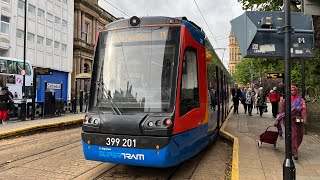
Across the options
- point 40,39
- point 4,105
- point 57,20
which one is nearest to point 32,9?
point 40,39

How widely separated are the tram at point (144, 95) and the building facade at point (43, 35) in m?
25.3

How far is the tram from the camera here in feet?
18.7

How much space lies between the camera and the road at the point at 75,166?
21.5 ft

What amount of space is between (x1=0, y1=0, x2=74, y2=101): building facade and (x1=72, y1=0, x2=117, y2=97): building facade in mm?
1159

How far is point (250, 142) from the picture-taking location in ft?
32.8

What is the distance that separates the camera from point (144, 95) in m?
6.09

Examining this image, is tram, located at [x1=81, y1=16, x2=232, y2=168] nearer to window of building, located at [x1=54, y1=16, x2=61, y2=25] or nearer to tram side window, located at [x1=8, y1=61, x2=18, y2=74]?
tram side window, located at [x1=8, y1=61, x2=18, y2=74]

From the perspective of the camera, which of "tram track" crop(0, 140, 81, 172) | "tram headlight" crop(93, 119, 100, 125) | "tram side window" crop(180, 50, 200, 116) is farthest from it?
"tram track" crop(0, 140, 81, 172)

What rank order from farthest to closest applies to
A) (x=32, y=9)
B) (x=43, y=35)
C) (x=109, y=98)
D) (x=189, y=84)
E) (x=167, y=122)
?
(x=43, y=35), (x=32, y=9), (x=189, y=84), (x=109, y=98), (x=167, y=122)

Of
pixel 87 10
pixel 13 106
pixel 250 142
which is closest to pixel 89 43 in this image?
pixel 87 10

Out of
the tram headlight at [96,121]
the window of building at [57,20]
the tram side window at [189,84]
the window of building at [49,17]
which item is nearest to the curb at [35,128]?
the tram headlight at [96,121]

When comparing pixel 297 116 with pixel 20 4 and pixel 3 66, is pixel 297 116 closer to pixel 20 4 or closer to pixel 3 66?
pixel 3 66

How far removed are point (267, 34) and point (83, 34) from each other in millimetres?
37843

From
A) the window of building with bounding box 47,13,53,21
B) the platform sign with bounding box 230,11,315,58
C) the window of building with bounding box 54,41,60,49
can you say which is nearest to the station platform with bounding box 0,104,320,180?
the platform sign with bounding box 230,11,315,58
